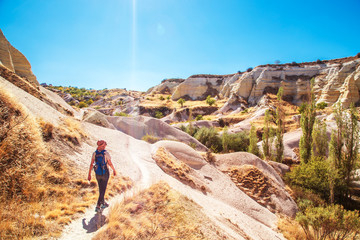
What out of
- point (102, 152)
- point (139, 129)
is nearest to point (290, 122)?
point (139, 129)

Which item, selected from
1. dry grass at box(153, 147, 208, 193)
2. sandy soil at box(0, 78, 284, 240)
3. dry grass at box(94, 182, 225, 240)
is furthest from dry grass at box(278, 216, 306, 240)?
dry grass at box(94, 182, 225, 240)

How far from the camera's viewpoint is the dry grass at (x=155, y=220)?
2.91 metres

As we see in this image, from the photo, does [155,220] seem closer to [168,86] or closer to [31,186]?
[31,186]

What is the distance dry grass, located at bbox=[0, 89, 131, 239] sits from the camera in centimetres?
262

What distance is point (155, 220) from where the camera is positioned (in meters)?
3.30

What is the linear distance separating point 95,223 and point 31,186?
1.53 meters

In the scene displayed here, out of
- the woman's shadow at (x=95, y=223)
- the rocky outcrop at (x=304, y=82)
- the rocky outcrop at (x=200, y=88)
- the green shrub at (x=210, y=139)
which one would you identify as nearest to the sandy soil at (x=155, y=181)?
the woman's shadow at (x=95, y=223)

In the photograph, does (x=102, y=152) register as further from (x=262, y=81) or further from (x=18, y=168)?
(x=262, y=81)

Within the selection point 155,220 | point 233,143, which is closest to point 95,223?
point 155,220

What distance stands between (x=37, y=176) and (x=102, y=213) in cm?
163

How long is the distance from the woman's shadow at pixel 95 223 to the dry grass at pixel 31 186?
379mm

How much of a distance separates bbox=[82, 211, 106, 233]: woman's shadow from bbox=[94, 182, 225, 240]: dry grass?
20 cm

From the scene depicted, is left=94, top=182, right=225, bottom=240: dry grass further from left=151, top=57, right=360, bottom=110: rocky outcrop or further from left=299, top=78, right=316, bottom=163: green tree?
left=151, top=57, right=360, bottom=110: rocky outcrop

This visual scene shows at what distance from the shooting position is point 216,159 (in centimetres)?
1203
